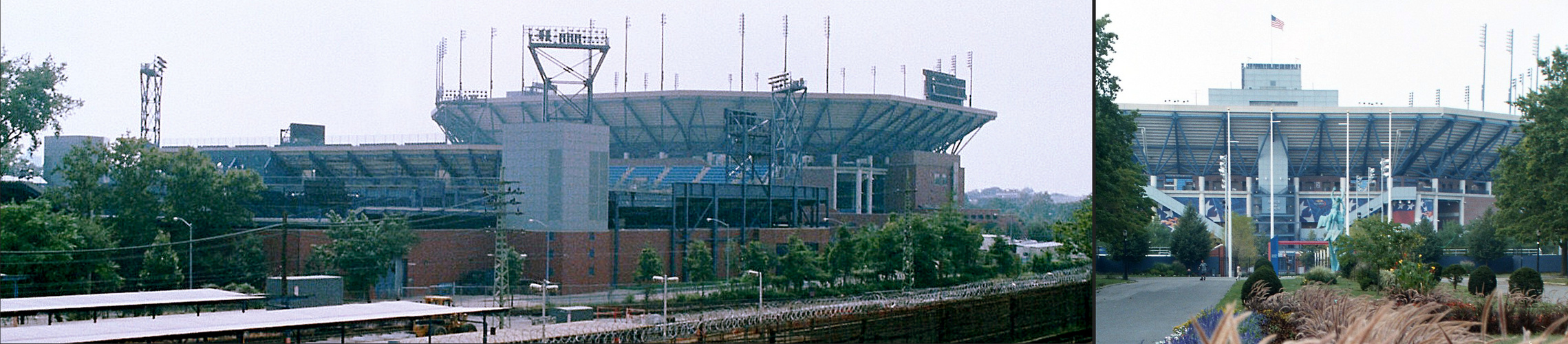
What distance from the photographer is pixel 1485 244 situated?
67.9ft

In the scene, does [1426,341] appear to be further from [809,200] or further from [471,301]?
[809,200]

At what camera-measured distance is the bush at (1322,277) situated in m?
17.7

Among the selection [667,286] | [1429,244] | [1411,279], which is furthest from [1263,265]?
[667,286]

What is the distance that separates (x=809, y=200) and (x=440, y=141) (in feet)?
19.2

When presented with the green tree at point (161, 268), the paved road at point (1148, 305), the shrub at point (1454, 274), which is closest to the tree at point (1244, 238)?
the paved road at point (1148, 305)

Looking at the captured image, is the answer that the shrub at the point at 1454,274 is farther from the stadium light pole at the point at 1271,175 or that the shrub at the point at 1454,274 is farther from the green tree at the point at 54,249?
the green tree at the point at 54,249

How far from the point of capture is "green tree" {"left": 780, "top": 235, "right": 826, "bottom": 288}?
1747cm

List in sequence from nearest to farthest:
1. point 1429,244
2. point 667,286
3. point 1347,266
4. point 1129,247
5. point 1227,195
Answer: point 667,286
point 1347,266
point 1429,244
point 1129,247
point 1227,195

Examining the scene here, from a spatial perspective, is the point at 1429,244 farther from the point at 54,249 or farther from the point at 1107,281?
the point at 54,249

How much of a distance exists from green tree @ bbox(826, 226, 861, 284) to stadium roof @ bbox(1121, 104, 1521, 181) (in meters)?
10.3

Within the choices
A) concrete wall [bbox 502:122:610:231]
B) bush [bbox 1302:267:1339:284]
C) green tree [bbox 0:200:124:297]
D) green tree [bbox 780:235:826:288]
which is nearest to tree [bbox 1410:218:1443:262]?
bush [bbox 1302:267:1339:284]

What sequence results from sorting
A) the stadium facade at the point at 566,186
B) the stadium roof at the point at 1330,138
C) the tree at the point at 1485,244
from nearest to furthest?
the stadium facade at the point at 566,186, the tree at the point at 1485,244, the stadium roof at the point at 1330,138

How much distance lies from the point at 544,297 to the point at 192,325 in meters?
4.83

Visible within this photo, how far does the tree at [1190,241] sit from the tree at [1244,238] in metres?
3.20
